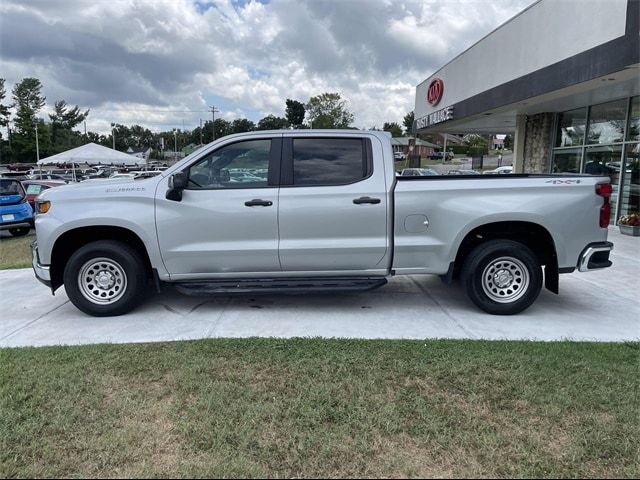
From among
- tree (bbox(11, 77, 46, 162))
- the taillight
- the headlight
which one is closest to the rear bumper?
the taillight

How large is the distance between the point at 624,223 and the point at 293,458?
11070 millimetres

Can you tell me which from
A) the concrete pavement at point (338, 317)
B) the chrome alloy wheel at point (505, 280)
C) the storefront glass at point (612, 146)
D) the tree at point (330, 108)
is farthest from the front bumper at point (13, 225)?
the tree at point (330, 108)

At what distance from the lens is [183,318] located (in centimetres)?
511

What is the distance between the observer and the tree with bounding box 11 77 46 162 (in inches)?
3083

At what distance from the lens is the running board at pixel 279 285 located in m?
4.96

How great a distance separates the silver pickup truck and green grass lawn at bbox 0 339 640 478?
982 mm

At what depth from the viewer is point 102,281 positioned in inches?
202

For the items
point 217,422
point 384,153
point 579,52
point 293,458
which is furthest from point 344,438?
point 579,52

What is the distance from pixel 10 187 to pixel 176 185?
10.8 meters

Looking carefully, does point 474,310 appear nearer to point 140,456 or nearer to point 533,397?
point 533,397

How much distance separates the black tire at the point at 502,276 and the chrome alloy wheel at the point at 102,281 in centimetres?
375

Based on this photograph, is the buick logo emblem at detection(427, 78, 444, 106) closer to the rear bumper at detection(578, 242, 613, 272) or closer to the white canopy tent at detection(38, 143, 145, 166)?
the white canopy tent at detection(38, 143, 145, 166)

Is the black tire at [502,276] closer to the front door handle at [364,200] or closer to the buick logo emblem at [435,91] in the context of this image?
the front door handle at [364,200]

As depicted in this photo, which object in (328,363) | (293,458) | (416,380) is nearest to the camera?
(293,458)
